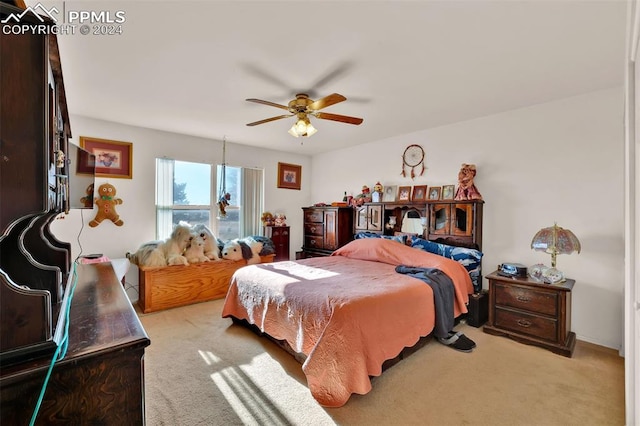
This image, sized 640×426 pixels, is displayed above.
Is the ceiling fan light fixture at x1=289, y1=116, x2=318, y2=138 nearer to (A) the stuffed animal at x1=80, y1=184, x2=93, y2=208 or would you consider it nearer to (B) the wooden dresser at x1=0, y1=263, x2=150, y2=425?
(A) the stuffed animal at x1=80, y1=184, x2=93, y2=208

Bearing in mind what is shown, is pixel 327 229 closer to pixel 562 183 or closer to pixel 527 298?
pixel 527 298

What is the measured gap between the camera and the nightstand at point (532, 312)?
100 inches

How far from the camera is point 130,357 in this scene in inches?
37.1

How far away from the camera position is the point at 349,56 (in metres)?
2.09

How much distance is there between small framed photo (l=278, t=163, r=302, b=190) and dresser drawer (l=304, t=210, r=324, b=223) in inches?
28.5

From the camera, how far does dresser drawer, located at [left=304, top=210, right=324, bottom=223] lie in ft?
16.2

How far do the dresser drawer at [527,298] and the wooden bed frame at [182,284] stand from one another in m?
3.44

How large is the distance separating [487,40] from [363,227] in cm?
301

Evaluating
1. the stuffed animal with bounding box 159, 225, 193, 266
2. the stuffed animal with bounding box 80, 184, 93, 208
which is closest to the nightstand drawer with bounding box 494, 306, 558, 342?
the stuffed animal with bounding box 159, 225, 193, 266

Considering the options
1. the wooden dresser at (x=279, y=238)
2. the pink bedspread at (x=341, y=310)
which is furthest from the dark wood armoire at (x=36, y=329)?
the wooden dresser at (x=279, y=238)

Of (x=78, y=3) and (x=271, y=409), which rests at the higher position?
(x=78, y=3)

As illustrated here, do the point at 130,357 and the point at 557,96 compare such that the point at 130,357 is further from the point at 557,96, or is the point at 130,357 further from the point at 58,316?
the point at 557,96

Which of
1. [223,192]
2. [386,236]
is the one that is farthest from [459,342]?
[223,192]

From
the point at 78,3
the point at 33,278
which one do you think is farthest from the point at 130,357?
the point at 78,3
